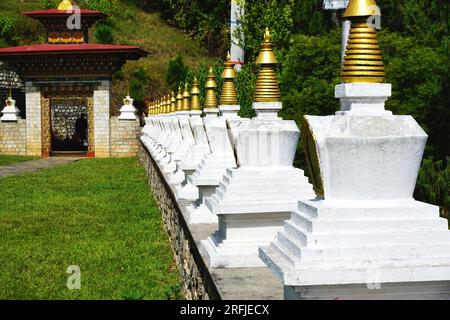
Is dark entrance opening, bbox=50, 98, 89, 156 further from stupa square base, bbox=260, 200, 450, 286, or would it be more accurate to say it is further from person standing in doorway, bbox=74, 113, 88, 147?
stupa square base, bbox=260, 200, 450, 286

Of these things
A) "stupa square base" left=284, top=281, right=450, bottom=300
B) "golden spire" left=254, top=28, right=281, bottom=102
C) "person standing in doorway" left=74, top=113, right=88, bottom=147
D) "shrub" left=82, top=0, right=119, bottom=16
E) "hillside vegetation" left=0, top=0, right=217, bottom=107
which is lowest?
"person standing in doorway" left=74, top=113, right=88, bottom=147

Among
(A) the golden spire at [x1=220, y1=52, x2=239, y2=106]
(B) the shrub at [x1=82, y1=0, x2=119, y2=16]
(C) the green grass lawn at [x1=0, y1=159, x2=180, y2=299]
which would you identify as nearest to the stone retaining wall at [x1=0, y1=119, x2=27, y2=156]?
(C) the green grass lawn at [x1=0, y1=159, x2=180, y2=299]

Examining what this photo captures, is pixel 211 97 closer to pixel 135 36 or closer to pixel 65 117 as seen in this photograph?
pixel 65 117

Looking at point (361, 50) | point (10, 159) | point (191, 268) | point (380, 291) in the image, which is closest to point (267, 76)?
point (361, 50)

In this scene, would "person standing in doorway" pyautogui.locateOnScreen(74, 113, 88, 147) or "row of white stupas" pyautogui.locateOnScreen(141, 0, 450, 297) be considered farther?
"person standing in doorway" pyautogui.locateOnScreen(74, 113, 88, 147)

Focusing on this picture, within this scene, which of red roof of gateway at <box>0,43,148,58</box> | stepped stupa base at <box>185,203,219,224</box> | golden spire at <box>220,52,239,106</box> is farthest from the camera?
red roof of gateway at <box>0,43,148,58</box>

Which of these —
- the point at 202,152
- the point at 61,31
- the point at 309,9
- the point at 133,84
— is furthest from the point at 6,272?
the point at 133,84

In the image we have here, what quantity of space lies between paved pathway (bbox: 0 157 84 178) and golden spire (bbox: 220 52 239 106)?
16.4 m

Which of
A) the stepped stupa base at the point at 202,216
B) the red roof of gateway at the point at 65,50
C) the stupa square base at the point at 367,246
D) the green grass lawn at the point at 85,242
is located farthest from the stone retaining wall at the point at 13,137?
the stupa square base at the point at 367,246

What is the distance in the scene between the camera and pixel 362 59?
11.8ft

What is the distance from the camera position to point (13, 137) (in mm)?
31875

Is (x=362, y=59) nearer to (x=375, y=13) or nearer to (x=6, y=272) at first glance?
(x=375, y=13)

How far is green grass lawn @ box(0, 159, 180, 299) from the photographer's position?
25.3 feet

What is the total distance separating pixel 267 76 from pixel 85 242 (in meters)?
5.77
